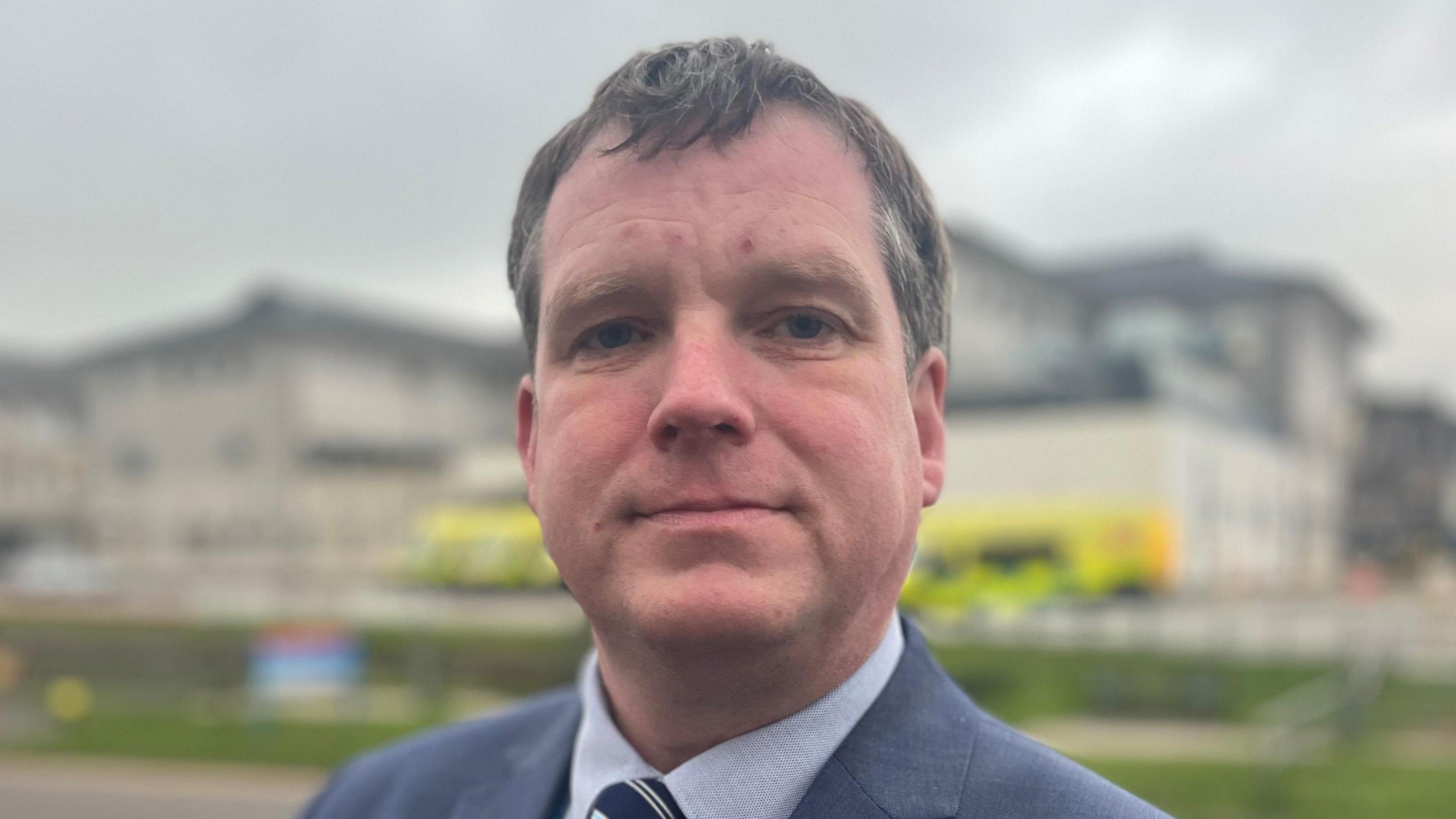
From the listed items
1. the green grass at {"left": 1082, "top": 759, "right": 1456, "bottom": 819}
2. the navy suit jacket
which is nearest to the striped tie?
the navy suit jacket

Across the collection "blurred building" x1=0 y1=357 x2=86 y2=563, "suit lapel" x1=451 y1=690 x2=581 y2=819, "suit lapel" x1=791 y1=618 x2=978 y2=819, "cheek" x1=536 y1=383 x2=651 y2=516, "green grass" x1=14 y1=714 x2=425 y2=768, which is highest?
"cheek" x1=536 y1=383 x2=651 y2=516

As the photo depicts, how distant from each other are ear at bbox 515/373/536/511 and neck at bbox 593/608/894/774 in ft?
0.97

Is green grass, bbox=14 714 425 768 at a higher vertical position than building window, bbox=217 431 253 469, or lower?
higher

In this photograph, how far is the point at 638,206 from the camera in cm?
164

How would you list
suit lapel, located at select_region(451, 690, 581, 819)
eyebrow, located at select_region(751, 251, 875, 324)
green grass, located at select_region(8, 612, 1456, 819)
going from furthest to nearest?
green grass, located at select_region(8, 612, 1456, 819) < suit lapel, located at select_region(451, 690, 581, 819) < eyebrow, located at select_region(751, 251, 875, 324)

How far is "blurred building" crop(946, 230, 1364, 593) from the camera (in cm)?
3412

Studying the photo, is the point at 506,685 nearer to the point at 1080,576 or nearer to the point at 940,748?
the point at 1080,576

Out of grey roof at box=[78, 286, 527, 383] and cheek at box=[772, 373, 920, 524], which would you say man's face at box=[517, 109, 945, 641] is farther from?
grey roof at box=[78, 286, 527, 383]

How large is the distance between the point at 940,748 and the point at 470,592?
43.2 m

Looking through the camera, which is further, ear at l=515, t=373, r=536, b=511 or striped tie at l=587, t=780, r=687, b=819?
ear at l=515, t=373, r=536, b=511

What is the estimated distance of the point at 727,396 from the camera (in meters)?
1.49

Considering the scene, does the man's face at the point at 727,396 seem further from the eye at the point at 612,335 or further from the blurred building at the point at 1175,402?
the blurred building at the point at 1175,402

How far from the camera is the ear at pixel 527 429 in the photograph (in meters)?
1.90

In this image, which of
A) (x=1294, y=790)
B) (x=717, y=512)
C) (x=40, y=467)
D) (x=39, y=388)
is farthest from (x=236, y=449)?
(x=717, y=512)
